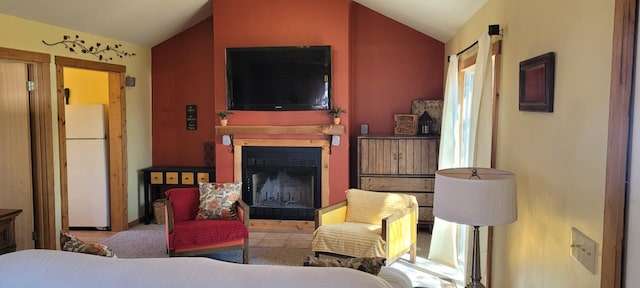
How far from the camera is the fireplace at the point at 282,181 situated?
17.8ft

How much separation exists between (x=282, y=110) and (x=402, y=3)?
5.84 ft

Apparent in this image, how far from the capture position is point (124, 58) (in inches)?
217

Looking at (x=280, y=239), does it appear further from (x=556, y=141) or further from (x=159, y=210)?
(x=556, y=141)

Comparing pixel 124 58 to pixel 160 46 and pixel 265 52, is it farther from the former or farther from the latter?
pixel 265 52

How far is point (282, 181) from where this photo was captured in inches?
223

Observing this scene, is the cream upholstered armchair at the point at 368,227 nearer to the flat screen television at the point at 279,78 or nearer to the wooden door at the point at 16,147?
the flat screen television at the point at 279,78

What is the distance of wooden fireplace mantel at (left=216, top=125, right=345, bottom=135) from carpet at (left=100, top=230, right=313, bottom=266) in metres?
1.34

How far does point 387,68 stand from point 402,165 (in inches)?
53.6

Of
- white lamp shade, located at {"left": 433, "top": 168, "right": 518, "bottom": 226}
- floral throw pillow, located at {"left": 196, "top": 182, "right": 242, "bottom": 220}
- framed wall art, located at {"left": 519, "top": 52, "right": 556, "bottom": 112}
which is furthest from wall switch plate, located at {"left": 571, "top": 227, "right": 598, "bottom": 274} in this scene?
floral throw pillow, located at {"left": 196, "top": 182, "right": 242, "bottom": 220}

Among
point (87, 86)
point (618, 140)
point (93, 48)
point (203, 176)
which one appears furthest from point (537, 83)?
point (87, 86)

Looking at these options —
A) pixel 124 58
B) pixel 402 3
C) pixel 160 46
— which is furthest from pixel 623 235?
pixel 160 46

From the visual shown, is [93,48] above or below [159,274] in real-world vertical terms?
above

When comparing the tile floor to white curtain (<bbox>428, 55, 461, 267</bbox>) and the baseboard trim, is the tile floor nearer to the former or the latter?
white curtain (<bbox>428, 55, 461, 267</bbox>)

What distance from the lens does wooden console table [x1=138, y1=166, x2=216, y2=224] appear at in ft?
18.9
